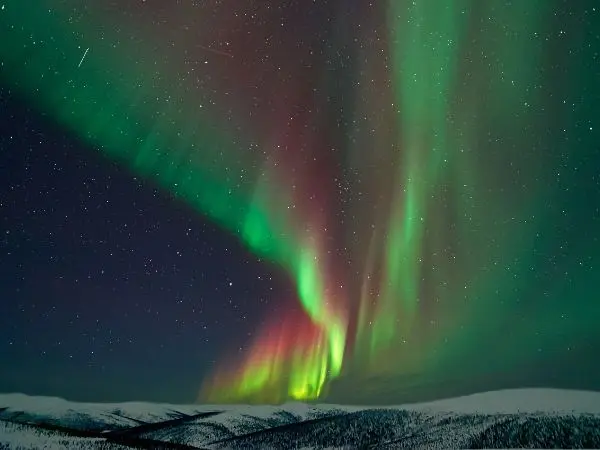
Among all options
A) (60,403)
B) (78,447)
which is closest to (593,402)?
(78,447)

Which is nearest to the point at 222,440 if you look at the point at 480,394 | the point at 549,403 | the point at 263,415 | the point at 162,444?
the point at 263,415

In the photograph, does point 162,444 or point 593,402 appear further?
point 162,444

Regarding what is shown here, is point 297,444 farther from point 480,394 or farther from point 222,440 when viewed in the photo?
point 480,394

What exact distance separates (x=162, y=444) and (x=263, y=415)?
8.28 m

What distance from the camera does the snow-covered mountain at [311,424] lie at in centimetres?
3253

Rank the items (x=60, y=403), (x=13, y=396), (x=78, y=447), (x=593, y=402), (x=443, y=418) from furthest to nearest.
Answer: (x=443, y=418) < (x=60, y=403) < (x=13, y=396) < (x=78, y=447) < (x=593, y=402)

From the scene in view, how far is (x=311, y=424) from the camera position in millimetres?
40750

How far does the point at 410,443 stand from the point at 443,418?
436cm

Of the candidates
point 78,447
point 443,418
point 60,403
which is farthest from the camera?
point 443,418

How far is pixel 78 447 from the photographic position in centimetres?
3086

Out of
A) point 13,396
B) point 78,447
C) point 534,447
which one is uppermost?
point 534,447

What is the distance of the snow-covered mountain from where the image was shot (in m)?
32.5

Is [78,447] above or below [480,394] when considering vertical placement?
below

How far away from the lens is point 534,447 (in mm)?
37438
